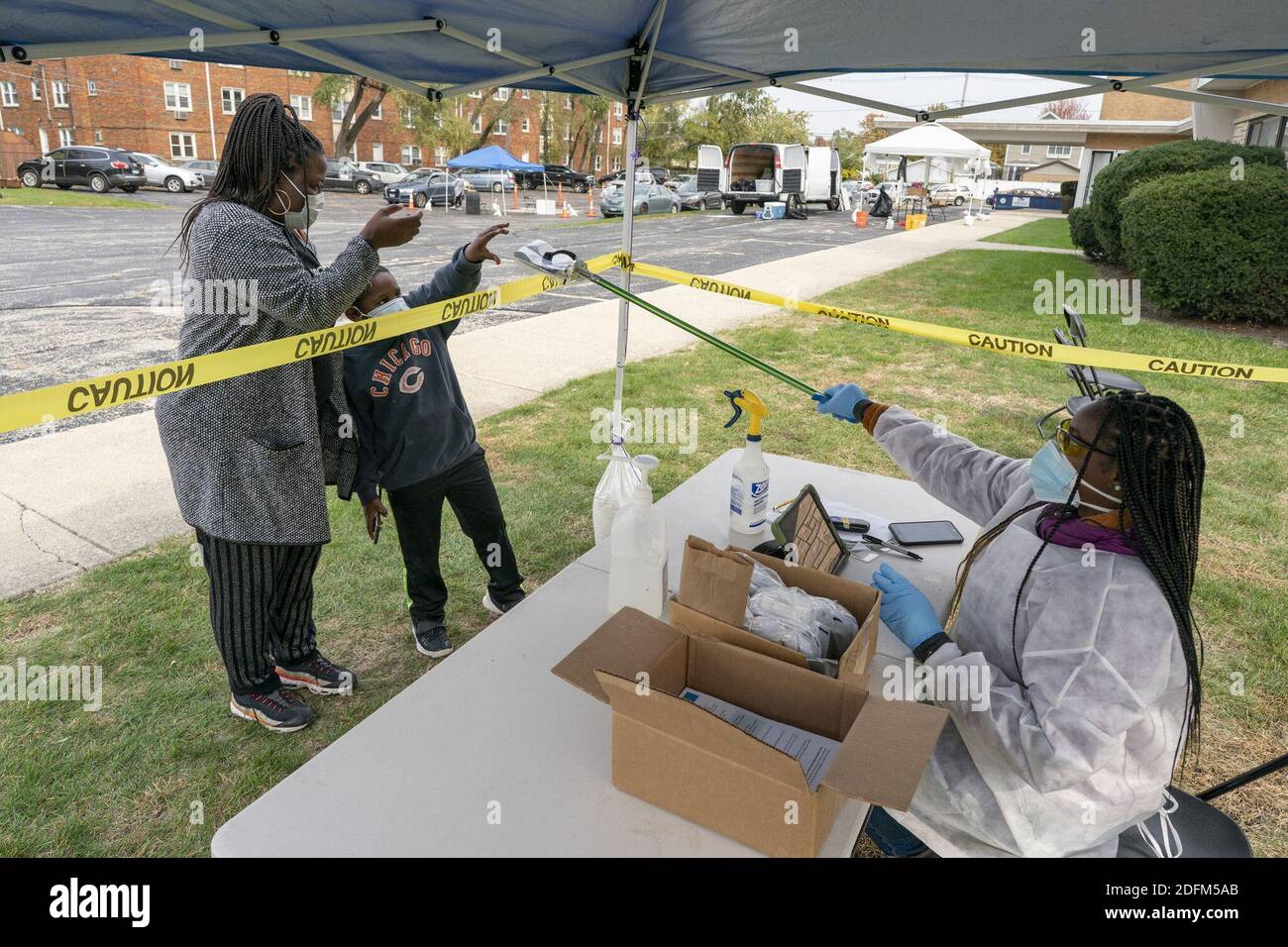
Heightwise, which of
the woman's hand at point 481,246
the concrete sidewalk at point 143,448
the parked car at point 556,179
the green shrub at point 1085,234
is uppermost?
the parked car at point 556,179

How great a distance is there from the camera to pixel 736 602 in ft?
5.36

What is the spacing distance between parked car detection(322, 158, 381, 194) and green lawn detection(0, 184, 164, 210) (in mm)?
7850

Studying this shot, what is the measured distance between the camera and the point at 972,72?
134 inches

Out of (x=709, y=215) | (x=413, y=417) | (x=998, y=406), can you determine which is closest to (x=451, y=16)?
(x=413, y=417)

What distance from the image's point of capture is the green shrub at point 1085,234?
13961 millimetres

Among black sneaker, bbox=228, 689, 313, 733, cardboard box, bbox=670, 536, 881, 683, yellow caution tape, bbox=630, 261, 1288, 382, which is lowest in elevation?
black sneaker, bbox=228, 689, 313, 733

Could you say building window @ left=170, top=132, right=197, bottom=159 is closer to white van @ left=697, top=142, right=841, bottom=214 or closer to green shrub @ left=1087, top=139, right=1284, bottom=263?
white van @ left=697, top=142, right=841, bottom=214

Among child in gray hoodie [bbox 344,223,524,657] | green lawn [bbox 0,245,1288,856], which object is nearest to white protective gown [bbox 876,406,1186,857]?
green lawn [bbox 0,245,1288,856]

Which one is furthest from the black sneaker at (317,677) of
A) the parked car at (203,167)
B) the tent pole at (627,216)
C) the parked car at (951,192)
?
the parked car at (951,192)

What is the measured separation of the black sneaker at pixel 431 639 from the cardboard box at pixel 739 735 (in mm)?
1813

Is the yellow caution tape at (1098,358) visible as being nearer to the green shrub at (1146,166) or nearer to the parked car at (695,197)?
the green shrub at (1146,166)

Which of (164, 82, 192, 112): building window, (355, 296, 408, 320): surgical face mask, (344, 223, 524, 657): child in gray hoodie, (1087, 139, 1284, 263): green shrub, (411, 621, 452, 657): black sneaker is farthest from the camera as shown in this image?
(164, 82, 192, 112): building window

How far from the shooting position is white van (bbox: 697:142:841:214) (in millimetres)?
28391
